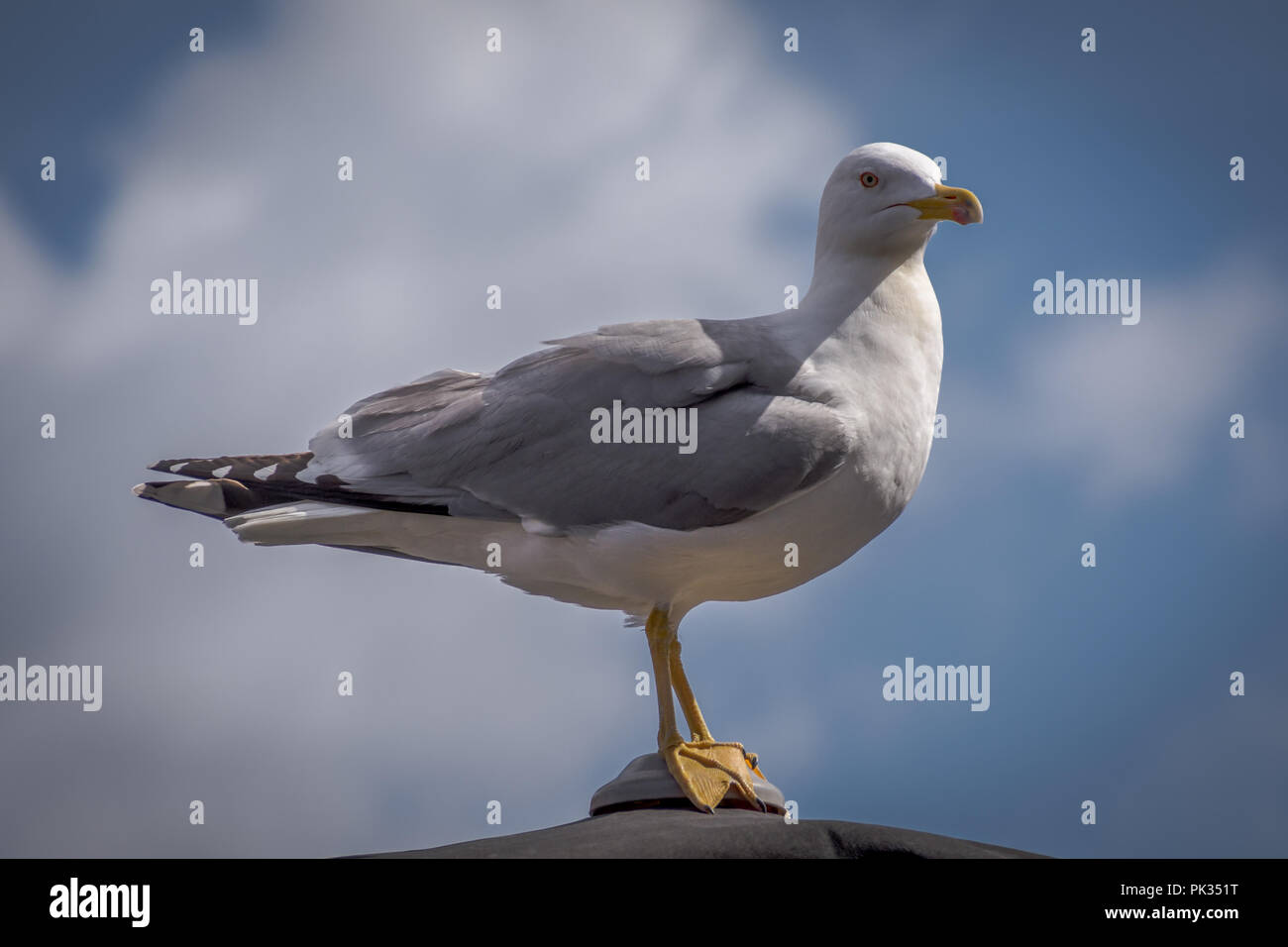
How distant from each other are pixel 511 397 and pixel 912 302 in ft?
5.43

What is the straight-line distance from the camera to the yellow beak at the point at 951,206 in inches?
200

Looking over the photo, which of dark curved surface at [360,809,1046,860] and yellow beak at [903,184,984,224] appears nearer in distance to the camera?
dark curved surface at [360,809,1046,860]

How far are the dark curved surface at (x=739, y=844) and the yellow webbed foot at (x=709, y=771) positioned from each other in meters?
0.63

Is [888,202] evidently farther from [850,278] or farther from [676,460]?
[676,460]

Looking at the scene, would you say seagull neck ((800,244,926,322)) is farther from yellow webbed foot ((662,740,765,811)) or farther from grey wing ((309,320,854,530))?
yellow webbed foot ((662,740,765,811))

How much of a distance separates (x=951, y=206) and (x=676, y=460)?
4.82 ft

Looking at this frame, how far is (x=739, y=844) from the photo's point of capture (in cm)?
396

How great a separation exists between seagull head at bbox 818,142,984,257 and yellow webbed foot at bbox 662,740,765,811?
207cm

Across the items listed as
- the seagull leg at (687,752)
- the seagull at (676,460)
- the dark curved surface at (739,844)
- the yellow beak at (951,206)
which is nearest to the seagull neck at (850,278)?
the seagull at (676,460)

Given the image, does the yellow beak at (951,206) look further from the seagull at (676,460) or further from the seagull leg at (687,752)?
the seagull leg at (687,752)

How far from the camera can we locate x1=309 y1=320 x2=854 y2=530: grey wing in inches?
189

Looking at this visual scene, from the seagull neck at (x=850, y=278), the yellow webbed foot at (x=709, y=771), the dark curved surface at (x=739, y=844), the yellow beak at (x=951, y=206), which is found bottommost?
the dark curved surface at (x=739, y=844)

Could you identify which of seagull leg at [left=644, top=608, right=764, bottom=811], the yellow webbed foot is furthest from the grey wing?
the yellow webbed foot
